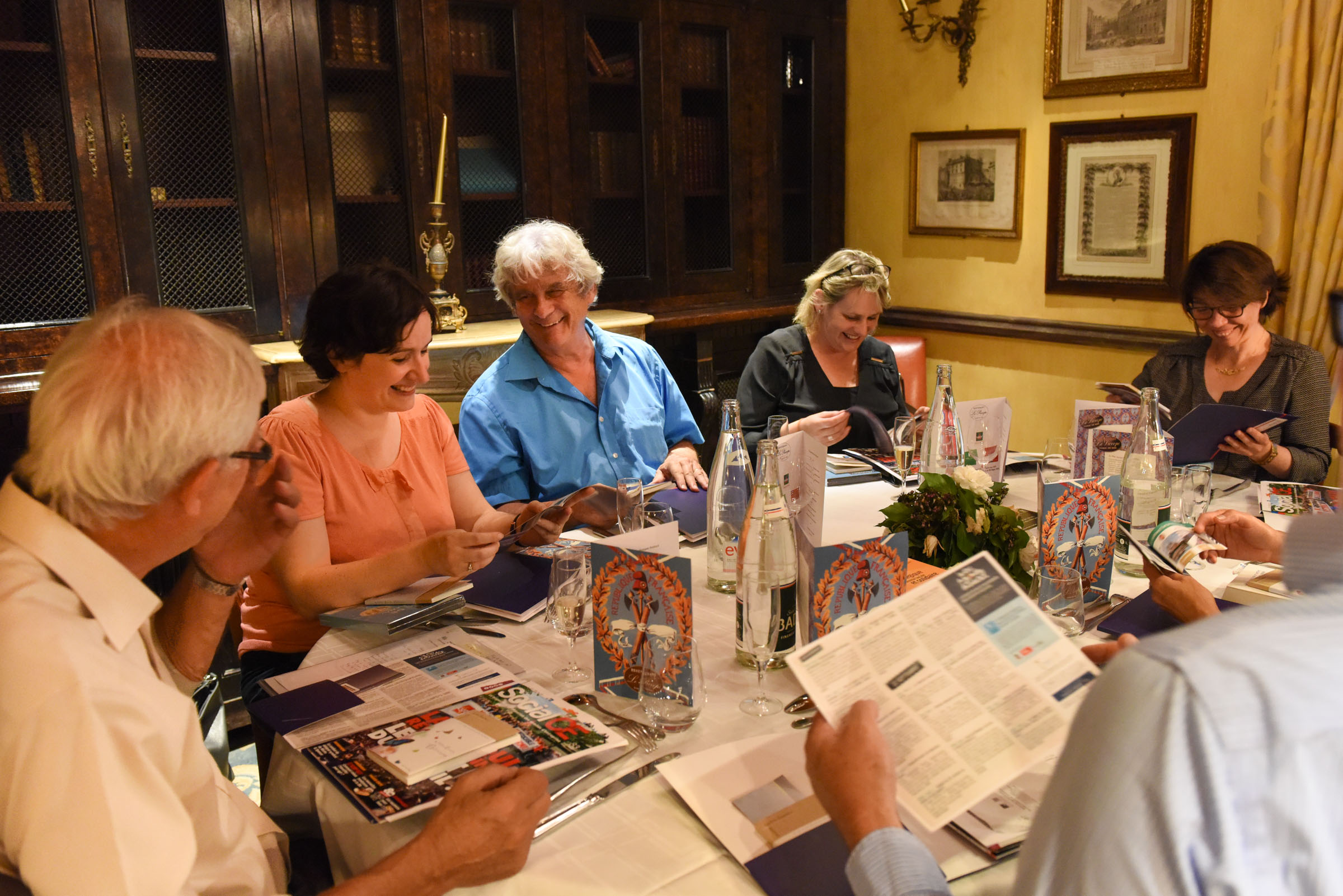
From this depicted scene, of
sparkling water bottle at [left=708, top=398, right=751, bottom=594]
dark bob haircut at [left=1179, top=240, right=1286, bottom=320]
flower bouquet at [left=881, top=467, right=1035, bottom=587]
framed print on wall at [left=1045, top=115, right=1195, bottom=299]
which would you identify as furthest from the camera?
framed print on wall at [left=1045, top=115, right=1195, bottom=299]

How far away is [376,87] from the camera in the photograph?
3.56 m

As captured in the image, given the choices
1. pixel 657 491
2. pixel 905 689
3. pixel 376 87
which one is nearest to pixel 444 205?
pixel 376 87

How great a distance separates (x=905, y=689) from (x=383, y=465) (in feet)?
4.48

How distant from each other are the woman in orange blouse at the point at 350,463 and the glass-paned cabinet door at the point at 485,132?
5.66 feet

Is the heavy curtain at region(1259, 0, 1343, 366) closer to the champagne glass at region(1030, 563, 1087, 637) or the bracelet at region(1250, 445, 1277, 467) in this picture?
the bracelet at region(1250, 445, 1277, 467)

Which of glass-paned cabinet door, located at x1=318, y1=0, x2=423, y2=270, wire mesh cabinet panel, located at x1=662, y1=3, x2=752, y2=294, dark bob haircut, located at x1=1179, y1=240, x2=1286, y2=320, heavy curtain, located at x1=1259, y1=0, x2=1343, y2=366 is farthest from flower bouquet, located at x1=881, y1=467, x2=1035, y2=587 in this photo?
wire mesh cabinet panel, located at x1=662, y1=3, x2=752, y2=294

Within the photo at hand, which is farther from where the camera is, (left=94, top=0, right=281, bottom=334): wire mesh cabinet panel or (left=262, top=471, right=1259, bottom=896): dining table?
(left=94, top=0, right=281, bottom=334): wire mesh cabinet panel

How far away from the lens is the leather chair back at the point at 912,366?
384 centimetres

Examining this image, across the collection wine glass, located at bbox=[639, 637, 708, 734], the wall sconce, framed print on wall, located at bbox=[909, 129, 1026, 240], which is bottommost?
wine glass, located at bbox=[639, 637, 708, 734]

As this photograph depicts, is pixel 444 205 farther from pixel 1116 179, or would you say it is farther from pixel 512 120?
pixel 1116 179

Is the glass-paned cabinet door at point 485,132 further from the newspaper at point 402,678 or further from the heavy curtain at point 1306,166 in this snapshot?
the heavy curtain at point 1306,166

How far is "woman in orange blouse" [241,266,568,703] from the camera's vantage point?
6.10 feet

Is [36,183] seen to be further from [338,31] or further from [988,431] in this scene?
[988,431]

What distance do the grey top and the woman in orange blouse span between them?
1.87 metres
